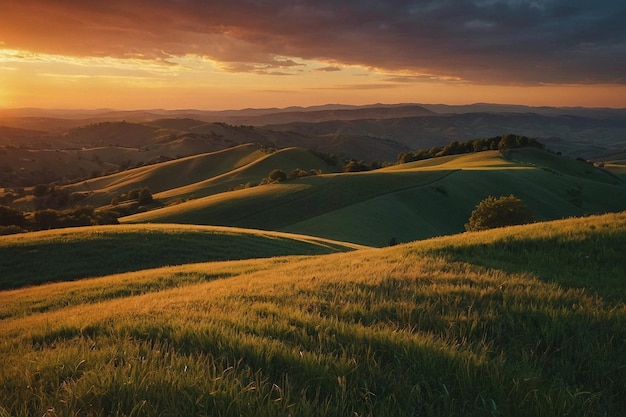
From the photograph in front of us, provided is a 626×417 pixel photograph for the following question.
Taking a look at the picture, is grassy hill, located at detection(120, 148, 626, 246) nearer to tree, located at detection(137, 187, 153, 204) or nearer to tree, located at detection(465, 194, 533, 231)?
tree, located at detection(465, 194, 533, 231)

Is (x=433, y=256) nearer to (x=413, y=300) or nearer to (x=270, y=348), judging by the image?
(x=413, y=300)

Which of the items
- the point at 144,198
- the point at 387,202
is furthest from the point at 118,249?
the point at 144,198

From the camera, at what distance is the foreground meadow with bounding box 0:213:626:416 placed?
12.2 ft

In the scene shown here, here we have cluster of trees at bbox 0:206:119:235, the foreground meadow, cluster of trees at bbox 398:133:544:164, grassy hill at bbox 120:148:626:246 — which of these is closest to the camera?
the foreground meadow

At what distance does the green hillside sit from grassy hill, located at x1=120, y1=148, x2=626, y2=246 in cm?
2206

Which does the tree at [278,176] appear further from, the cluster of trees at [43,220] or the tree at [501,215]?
the tree at [501,215]

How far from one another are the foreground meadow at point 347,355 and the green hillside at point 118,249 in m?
24.2

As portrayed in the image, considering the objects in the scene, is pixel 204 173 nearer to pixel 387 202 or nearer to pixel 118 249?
pixel 387 202

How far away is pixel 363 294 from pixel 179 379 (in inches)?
170

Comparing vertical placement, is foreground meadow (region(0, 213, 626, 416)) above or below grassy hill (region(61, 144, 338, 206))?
above

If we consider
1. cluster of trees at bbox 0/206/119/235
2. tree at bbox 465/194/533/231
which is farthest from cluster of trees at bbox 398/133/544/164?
cluster of trees at bbox 0/206/119/235

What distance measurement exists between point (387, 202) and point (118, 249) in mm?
52147

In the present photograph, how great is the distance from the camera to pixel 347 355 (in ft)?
15.7

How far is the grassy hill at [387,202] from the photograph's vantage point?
220 ft
